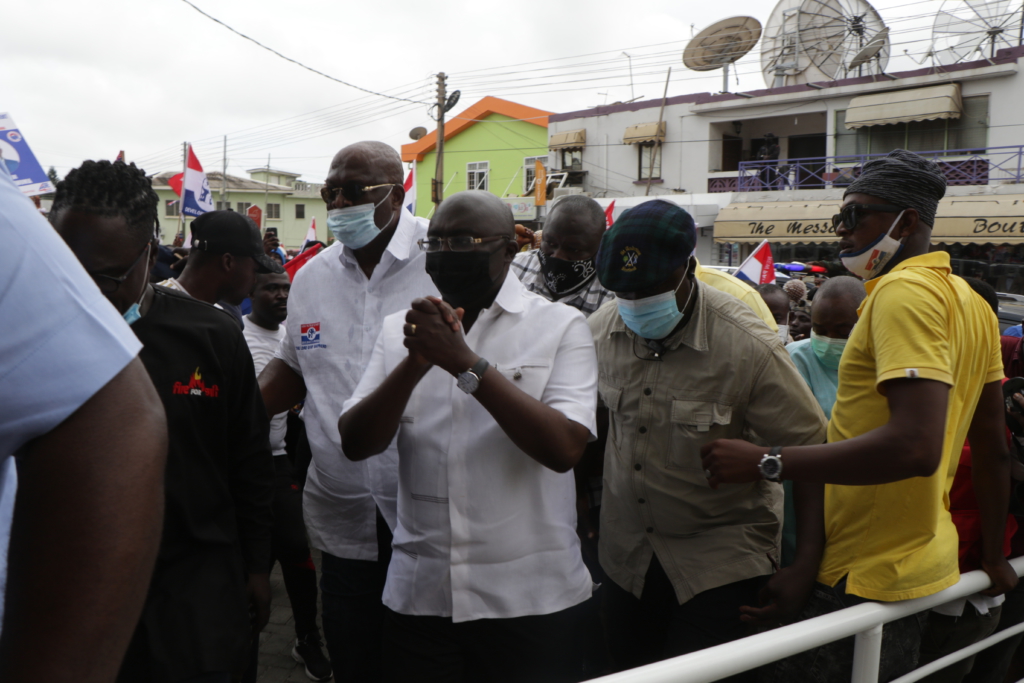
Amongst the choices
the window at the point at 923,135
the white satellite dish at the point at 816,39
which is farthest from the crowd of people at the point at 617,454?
the white satellite dish at the point at 816,39

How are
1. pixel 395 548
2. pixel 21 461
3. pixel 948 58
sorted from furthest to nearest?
pixel 948 58, pixel 395 548, pixel 21 461

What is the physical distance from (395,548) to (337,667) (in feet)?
3.21

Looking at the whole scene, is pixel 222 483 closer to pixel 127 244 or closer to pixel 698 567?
pixel 127 244

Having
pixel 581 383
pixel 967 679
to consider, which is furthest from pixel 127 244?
pixel 967 679

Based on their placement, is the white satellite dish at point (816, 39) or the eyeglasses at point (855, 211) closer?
the eyeglasses at point (855, 211)

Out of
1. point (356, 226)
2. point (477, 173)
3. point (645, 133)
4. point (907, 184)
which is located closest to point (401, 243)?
point (356, 226)

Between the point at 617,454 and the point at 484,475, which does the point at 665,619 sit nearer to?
the point at 617,454

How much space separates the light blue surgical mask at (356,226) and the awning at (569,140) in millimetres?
26793

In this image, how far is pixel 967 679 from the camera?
285 cm

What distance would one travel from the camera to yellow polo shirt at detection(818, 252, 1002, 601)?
72.7 inches

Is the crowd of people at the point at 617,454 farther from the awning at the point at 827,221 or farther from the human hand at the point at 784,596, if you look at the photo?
the awning at the point at 827,221

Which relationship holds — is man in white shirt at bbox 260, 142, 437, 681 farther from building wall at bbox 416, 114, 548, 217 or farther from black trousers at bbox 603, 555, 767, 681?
building wall at bbox 416, 114, 548, 217

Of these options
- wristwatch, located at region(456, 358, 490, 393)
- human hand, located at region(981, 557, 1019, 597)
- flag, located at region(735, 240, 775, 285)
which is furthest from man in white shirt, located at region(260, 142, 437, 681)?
flag, located at region(735, 240, 775, 285)

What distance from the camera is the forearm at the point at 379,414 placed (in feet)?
6.47
